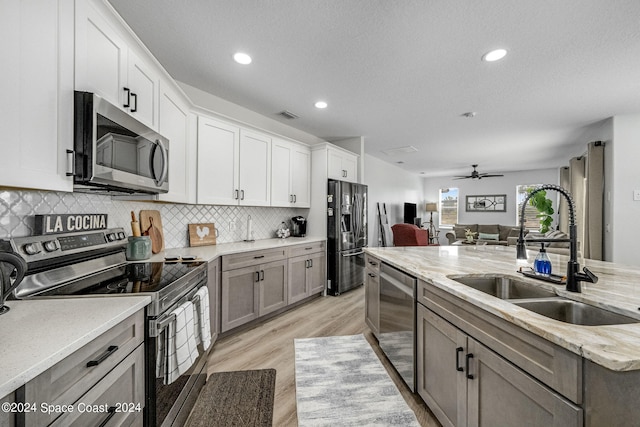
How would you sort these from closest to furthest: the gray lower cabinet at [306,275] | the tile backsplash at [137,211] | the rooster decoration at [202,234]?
the tile backsplash at [137,211] → the rooster decoration at [202,234] → the gray lower cabinet at [306,275]

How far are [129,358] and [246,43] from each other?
89.4 inches

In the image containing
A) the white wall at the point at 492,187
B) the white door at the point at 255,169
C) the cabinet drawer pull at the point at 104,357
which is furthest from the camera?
the white wall at the point at 492,187

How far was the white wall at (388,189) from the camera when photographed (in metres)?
6.53

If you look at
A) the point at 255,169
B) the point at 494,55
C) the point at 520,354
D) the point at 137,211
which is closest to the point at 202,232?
the point at 137,211

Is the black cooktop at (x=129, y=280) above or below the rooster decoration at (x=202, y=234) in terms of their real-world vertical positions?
below

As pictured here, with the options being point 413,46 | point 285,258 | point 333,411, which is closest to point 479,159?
point 413,46

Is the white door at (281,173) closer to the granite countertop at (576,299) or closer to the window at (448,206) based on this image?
the granite countertop at (576,299)

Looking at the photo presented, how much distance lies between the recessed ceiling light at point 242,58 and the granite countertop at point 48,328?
2.13 meters

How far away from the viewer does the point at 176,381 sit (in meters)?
1.34

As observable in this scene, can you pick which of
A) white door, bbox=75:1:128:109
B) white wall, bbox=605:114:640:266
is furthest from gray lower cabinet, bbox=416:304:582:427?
white wall, bbox=605:114:640:266

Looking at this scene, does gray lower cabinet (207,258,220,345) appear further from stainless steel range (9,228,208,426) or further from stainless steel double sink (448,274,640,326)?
stainless steel double sink (448,274,640,326)

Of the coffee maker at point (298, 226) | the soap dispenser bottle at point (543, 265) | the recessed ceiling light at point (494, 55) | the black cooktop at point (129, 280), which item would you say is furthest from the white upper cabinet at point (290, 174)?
the soap dispenser bottle at point (543, 265)

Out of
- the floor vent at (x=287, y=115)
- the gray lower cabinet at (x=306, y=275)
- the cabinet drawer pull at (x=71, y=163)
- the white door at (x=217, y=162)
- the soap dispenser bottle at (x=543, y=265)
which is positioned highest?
the floor vent at (x=287, y=115)

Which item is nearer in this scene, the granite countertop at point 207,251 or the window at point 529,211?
the granite countertop at point 207,251
